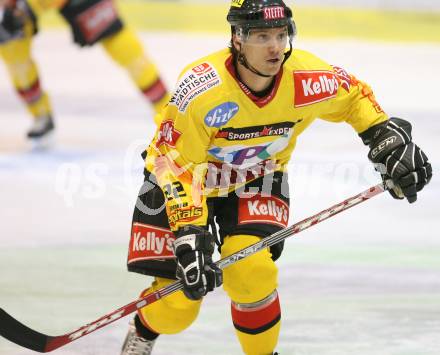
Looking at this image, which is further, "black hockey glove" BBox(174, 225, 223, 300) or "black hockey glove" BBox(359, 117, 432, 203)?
"black hockey glove" BBox(359, 117, 432, 203)

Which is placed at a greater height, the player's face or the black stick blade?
the player's face

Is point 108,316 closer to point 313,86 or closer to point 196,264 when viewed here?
point 196,264

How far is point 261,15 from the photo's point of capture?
3053mm

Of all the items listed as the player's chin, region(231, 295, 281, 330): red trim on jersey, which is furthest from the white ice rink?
the player's chin

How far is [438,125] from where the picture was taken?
6691 mm

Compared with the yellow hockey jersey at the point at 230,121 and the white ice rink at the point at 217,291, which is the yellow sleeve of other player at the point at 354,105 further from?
the white ice rink at the point at 217,291

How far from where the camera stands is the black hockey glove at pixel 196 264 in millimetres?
2924

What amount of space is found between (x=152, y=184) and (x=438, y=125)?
12.1ft

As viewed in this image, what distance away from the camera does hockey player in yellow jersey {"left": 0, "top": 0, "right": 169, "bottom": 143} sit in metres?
6.26

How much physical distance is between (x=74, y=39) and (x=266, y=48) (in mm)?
3540

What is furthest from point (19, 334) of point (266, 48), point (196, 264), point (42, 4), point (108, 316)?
point (42, 4)

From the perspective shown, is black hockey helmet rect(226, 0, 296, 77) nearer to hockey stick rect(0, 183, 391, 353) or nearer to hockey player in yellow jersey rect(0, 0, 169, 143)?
hockey stick rect(0, 183, 391, 353)

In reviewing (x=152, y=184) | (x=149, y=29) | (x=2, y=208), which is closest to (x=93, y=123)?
(x=2, y=208)

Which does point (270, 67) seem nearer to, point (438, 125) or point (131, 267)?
point (131, 267)
